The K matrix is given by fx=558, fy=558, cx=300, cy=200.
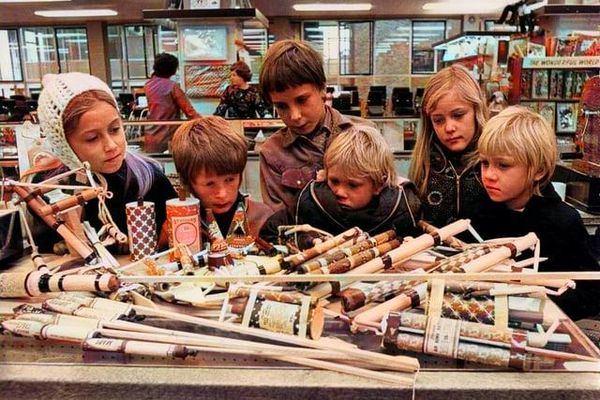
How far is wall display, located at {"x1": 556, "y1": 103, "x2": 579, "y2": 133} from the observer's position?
5.07m

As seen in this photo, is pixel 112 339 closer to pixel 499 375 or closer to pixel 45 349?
pixel 45 349

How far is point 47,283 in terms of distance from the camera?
1160mm

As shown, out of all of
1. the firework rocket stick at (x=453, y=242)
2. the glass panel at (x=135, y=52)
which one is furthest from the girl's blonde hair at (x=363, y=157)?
the glass panel at (x=135, y=52)

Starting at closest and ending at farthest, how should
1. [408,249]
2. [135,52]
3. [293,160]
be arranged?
[408,249] → [293,160] → [135,52]

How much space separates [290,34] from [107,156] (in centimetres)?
968

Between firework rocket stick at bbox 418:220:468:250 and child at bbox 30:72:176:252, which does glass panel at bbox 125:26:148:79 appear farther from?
firework rocket stick at bbox 418:220:468:250

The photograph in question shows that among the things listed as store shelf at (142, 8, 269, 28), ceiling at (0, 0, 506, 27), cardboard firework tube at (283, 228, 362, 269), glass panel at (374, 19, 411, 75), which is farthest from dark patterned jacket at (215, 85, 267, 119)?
glass panel at (374, 19, 411, 75)

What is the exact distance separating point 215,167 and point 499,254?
73cm

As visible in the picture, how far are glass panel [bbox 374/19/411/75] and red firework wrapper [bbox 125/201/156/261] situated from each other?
10.1 m

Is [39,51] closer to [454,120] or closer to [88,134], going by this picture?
[88,134]

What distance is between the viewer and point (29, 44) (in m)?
11.5

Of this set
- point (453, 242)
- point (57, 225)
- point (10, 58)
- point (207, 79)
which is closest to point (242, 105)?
point (207, 79)

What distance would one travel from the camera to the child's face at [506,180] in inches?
55.8

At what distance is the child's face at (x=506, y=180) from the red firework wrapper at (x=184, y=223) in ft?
2.47
